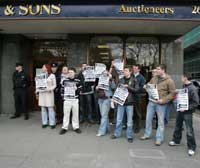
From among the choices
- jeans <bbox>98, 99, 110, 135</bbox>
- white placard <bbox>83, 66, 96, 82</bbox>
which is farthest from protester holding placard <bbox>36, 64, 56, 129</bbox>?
jeans <bbox>98, 99, 110, 135</bbox>

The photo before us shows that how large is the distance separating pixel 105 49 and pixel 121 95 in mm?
4082

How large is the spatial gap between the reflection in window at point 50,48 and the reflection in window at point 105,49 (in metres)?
1.59

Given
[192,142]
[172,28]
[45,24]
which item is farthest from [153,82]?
[45,24]

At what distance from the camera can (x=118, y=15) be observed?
9305mm

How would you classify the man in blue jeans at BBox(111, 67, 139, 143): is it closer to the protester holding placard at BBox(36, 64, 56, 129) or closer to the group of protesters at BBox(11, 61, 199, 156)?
the group of protesters at BBox(11, 61, 199, 156)

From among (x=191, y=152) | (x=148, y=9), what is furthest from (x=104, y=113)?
(x=148, y=9)

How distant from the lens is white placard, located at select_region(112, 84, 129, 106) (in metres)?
8.74

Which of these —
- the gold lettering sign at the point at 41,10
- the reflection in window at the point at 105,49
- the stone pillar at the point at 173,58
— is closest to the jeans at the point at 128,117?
the gold lettering sign at the point at 41,10

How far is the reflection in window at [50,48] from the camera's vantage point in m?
13.7

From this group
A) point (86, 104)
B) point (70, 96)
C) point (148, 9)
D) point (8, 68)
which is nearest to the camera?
point (148, 9)

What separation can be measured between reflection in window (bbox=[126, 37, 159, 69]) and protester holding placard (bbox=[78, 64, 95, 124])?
2220 millimetres

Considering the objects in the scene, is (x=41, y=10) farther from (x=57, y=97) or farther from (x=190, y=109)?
(x=190, y=109)

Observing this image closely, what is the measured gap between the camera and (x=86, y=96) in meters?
11.1
